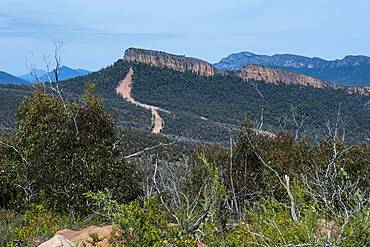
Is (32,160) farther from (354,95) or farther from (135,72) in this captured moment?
(354,95)

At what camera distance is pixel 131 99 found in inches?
3123

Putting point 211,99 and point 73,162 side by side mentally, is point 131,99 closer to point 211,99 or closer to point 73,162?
point 211,99

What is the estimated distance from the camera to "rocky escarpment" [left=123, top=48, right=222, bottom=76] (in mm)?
97562

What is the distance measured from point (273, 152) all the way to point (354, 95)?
90.9 meters

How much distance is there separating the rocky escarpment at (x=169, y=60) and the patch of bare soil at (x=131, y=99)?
7.17 m

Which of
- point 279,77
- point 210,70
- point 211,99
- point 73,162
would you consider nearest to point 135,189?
point 73,162

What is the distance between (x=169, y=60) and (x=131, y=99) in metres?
27.5

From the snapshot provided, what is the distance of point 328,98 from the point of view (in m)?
87.4

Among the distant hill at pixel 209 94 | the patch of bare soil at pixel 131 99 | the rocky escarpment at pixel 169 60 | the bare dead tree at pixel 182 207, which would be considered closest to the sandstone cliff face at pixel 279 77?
the distant hill at pixel 209 94

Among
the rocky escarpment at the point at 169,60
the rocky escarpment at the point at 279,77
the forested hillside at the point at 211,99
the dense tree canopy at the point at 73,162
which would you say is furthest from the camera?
the rocky escarpment at the point at 279,77

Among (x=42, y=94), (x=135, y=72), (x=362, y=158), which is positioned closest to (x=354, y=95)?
(x=135, y=72)

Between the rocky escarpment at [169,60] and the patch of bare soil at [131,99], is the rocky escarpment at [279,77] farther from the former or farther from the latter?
the patch of bare soil at [131,99]

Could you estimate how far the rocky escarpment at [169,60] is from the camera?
97562 millimetres

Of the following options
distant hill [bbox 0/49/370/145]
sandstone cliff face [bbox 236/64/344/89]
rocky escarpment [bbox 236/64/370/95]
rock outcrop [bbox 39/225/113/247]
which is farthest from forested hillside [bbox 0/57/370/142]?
rock outcrop [bbox 39/225/113/247]
